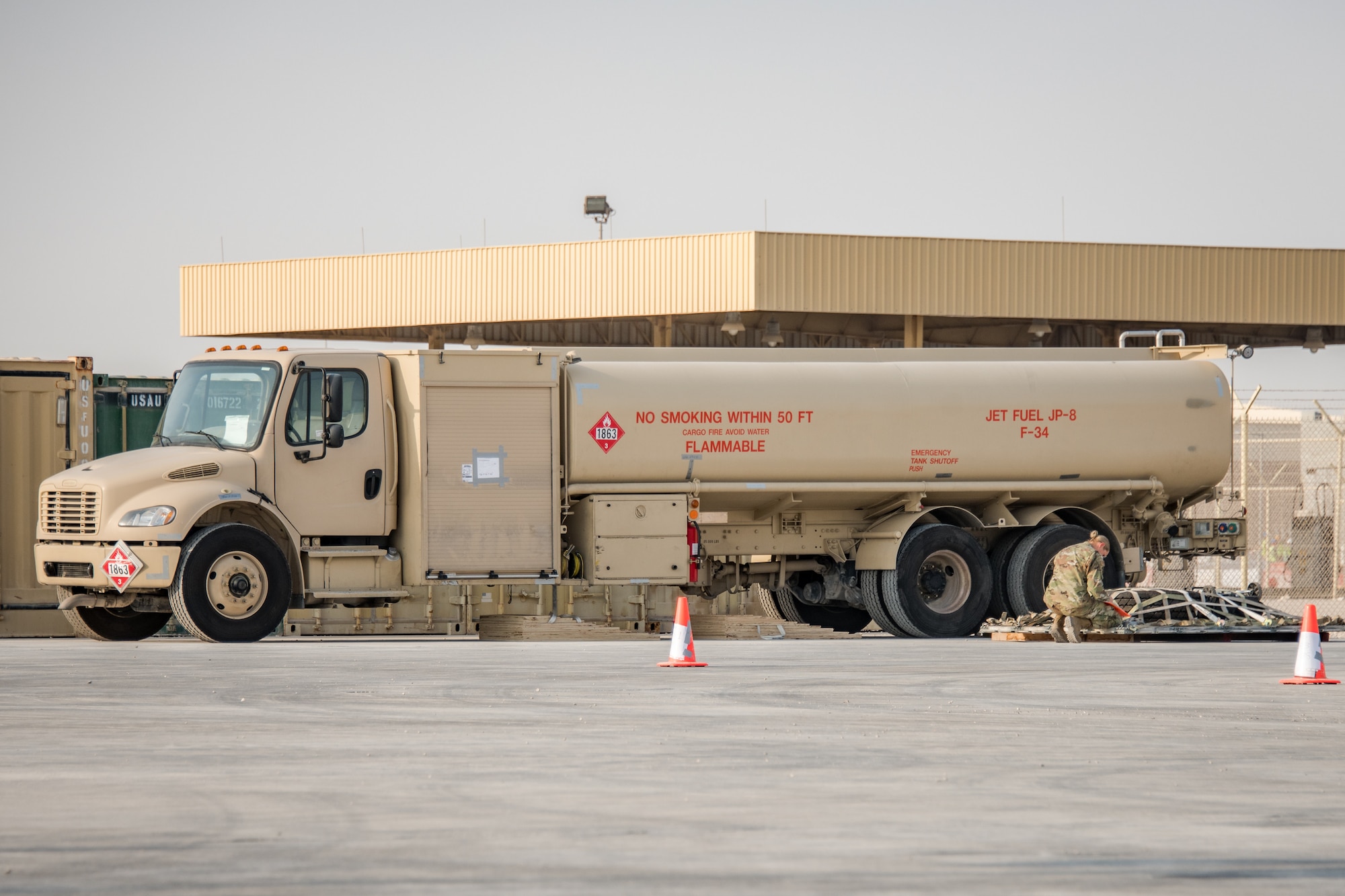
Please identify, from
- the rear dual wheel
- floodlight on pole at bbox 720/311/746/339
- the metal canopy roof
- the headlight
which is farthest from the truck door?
floodlight on pole at bbox 720/311/746/339

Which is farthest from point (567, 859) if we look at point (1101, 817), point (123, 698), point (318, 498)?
point (318, 498)

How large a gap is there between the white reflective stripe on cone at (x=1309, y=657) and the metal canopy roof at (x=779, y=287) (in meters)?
16.1

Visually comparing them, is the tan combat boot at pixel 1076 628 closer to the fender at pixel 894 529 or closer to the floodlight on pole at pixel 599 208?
the fender at pixel 894 529

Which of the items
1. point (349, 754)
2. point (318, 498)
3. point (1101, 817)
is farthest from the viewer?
point (318, 498)

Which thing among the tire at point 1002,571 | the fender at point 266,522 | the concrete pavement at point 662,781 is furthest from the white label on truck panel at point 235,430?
the tire at point 1002,571

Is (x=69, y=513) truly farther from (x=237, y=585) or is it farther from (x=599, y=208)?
(x=599, y=208)

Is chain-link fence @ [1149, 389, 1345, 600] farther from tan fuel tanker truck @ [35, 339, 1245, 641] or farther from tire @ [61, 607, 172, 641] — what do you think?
tire @ [61, 607, 172, 641]

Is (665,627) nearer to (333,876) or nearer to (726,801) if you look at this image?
(726,801)

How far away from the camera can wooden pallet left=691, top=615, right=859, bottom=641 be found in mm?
20469

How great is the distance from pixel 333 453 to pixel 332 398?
571 mm

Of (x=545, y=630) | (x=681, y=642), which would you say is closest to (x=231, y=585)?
(x=545, y=630)

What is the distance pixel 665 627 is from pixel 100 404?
659 cm

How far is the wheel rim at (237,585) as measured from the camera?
16.2 metres

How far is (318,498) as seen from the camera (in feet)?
56.0
